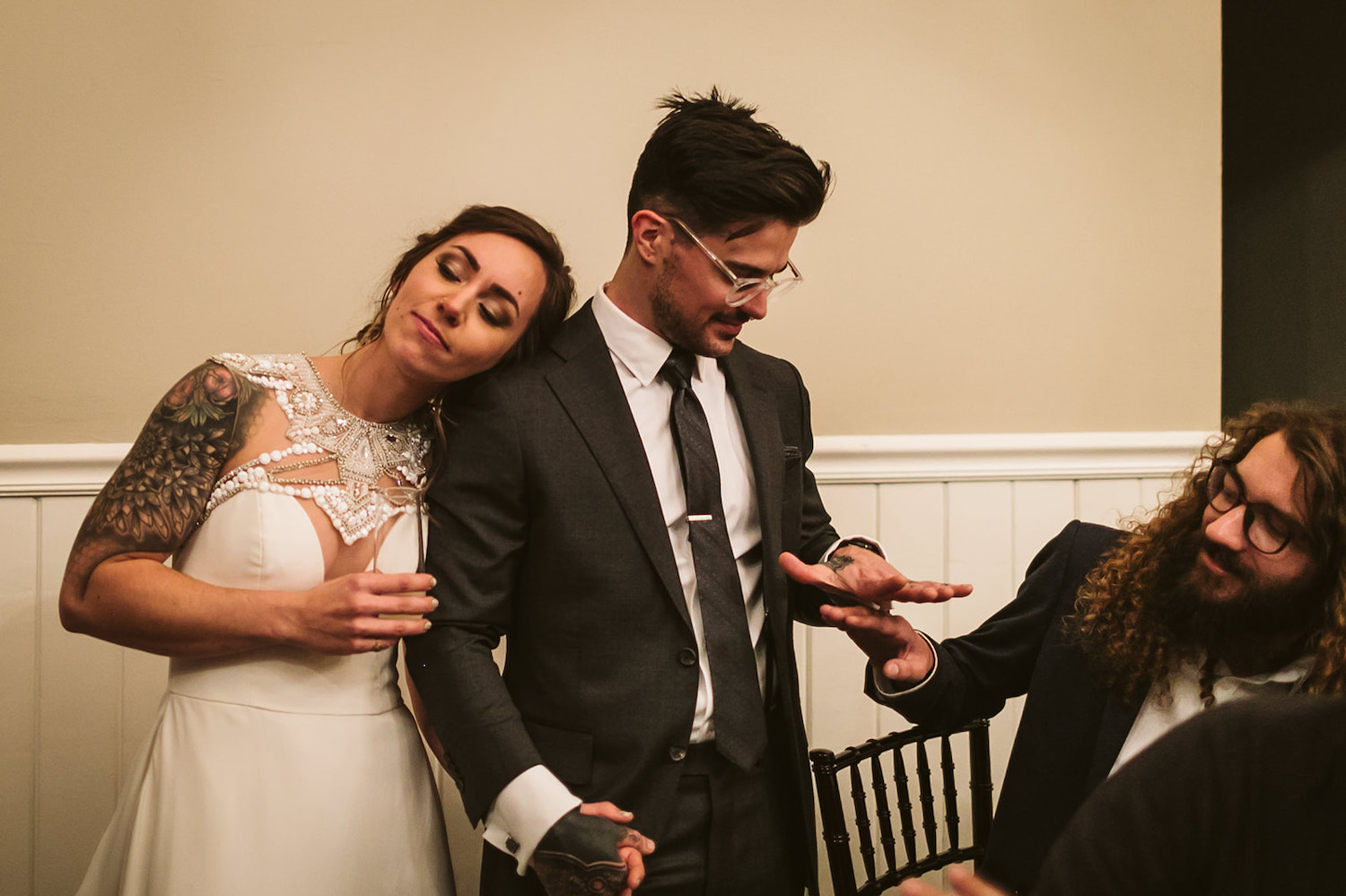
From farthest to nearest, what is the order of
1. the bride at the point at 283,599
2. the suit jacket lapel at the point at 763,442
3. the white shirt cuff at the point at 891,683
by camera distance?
the white shirt cuff at the point at 891,683
the suit jacket lapel at the point at 763,442
the bride at the point at 283,599

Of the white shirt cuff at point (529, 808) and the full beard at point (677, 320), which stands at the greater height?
the full beard at point (677, 320)

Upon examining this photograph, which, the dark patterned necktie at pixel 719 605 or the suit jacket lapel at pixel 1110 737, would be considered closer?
the dark patterned necktie at pixel 719 605

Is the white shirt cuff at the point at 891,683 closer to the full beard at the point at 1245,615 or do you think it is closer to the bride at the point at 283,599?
the full beard at the point at 1245,615

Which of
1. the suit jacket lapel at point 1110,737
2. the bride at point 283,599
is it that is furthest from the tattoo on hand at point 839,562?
the bride at point 283,599

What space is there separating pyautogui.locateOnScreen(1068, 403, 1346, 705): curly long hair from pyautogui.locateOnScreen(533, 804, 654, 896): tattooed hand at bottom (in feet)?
2.96

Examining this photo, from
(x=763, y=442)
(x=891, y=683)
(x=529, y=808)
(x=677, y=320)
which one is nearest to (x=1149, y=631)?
(x=891, y=683)

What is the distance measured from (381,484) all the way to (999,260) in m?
1.67

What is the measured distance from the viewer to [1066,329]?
2443 mm

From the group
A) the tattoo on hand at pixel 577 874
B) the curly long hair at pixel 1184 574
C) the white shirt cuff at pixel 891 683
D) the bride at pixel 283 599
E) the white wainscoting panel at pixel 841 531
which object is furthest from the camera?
the white wainscoting panel at pixel 841 531

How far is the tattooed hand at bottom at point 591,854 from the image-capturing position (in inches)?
48.8

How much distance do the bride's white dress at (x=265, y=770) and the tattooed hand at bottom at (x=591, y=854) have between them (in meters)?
0.31

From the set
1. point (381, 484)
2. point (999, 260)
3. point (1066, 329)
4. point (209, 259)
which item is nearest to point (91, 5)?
point (209, 259)

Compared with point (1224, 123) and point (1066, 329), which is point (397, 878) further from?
point (1224, 123)

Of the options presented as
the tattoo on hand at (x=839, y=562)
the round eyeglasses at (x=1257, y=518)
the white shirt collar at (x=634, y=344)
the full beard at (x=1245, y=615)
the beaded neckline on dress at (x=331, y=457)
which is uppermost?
the white shirt collar at (x=634, y=344)
